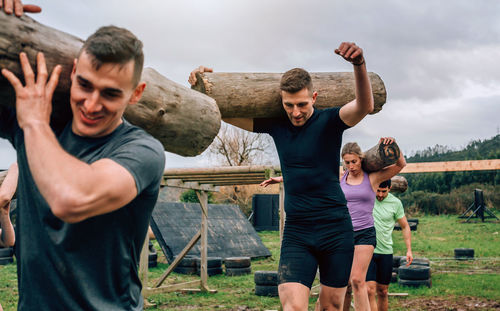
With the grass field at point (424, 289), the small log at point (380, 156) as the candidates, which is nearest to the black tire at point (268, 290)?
the grass field at point (424, 289)

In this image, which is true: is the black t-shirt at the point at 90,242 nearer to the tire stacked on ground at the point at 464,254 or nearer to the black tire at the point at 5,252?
the tire stacked on ground at the point at 464,254

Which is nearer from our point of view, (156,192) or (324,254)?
(156,192)

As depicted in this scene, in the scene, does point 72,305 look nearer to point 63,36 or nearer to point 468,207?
point 63,36

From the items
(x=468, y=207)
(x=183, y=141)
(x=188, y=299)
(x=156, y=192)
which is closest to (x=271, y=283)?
(x=188, y=299)

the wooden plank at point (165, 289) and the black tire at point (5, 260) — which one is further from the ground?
the wooden plank at point (165, 289)

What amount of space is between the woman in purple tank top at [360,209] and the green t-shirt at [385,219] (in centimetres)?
105

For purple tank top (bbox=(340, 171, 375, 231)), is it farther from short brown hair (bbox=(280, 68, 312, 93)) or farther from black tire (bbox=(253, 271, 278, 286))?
black tire (bbox=(253, 271, 278, 286))

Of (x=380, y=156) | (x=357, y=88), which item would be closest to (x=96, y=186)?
(x=357, y=88)

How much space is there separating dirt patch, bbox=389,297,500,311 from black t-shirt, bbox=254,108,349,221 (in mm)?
4830

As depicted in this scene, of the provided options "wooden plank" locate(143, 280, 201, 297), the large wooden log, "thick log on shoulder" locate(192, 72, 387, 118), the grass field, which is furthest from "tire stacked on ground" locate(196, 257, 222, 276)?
the large wooden log

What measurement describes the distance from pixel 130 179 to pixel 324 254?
250 cm

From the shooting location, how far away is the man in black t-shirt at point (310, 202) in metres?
3.70

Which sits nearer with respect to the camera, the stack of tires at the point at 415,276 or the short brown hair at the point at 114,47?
the short brown hair at the point at 114,47

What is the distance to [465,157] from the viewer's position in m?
30.1
